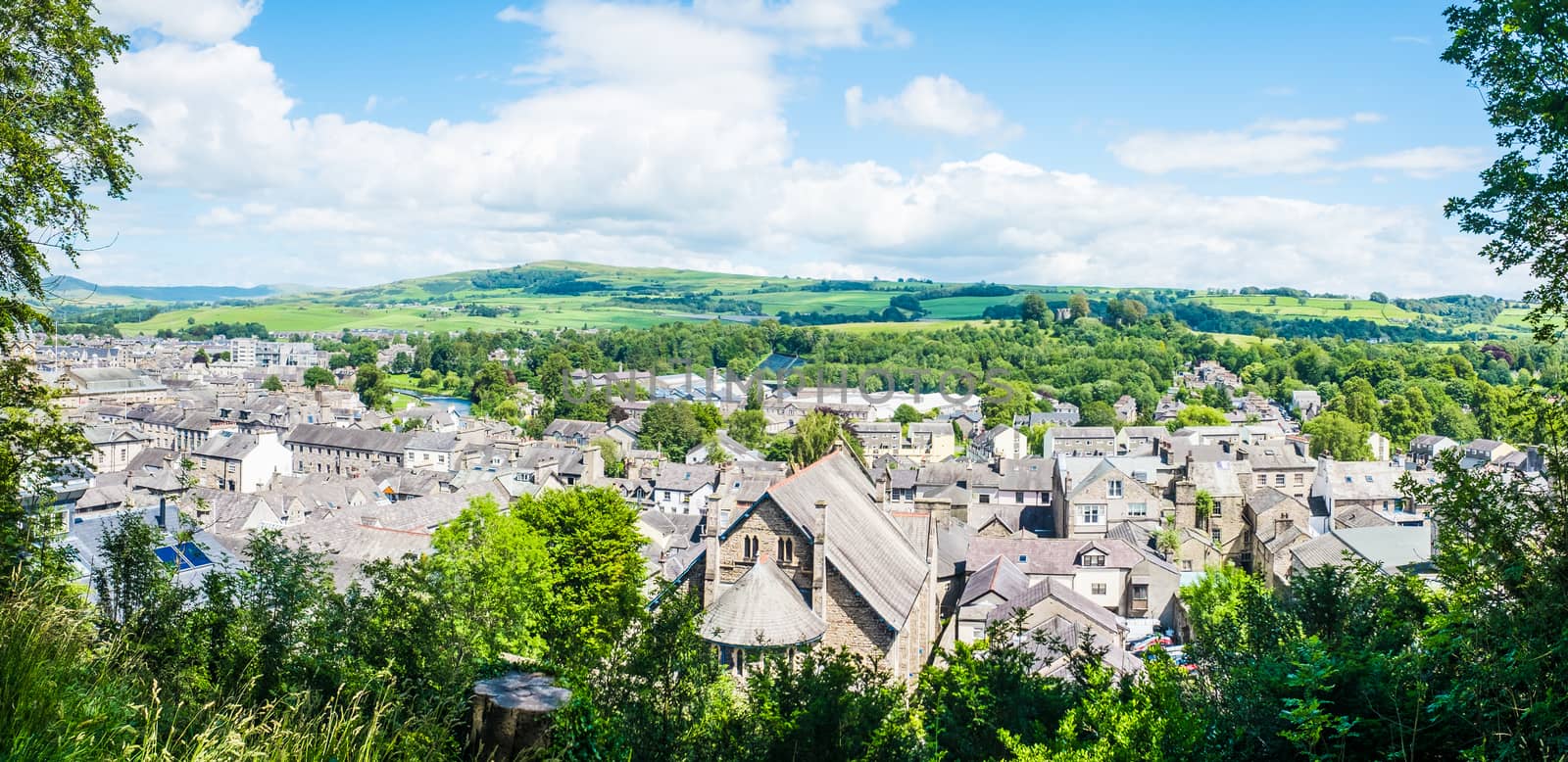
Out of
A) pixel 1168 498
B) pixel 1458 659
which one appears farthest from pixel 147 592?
pixel 1168 498

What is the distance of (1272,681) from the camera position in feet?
28.9

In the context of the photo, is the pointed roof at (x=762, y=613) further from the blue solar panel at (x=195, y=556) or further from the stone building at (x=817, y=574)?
the blue solar panel at (x=195, y=556)

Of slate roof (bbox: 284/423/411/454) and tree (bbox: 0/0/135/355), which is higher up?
tree (bbox: 0/0/135/355)

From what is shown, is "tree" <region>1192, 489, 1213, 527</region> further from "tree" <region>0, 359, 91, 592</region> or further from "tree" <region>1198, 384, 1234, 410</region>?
"tree" <region>1198, 384, 1234, 410</region>

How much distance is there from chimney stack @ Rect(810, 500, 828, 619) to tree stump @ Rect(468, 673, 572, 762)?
13413 millimetres

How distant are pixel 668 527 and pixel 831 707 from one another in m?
45.5

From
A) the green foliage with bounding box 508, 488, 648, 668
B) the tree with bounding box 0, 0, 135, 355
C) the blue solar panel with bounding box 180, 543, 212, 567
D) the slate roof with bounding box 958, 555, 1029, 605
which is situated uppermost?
the tree with bounding box 0, 0, 135, 355

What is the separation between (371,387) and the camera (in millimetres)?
141000

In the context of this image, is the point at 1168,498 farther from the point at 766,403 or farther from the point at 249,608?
the point at 766,403

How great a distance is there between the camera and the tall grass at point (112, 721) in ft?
19.7

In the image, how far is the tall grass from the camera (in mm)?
5992

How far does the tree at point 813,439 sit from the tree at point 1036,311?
393 feet

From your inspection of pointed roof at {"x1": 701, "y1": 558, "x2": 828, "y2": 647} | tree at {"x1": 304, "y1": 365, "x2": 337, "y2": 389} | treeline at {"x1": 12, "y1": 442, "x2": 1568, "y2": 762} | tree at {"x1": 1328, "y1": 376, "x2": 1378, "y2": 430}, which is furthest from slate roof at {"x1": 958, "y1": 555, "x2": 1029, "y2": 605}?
tree at {"x1": 304, "y1": 365, "x2": 337, "y2": 389}

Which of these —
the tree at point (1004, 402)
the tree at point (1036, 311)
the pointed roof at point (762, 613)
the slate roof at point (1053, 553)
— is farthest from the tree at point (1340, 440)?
the tree at point (1036, 311)
